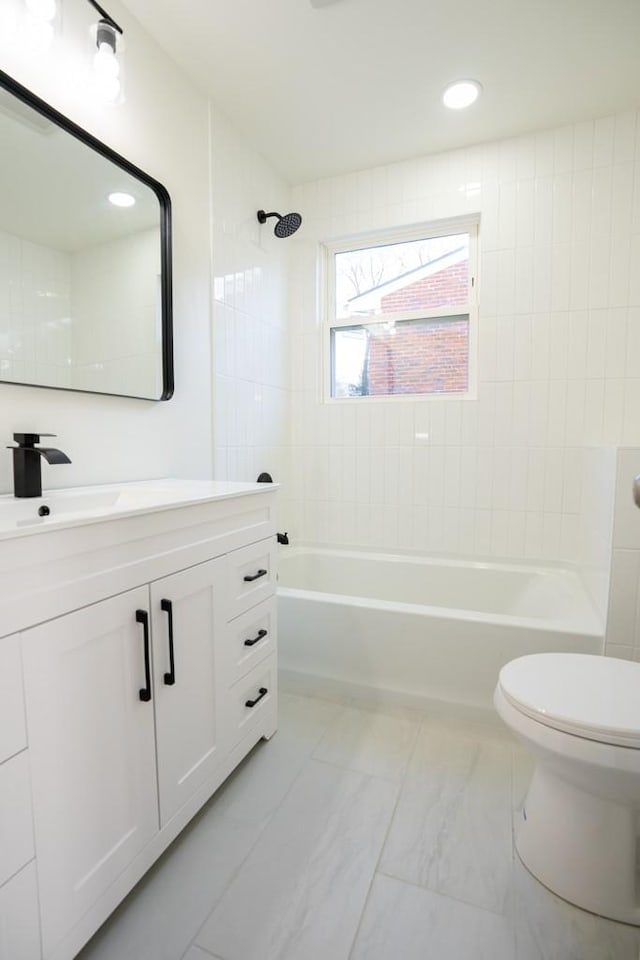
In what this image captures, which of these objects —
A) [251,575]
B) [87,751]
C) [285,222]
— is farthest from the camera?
[285,222]

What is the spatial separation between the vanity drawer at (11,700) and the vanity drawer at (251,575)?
607 mm

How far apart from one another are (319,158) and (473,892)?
2962 millimetres

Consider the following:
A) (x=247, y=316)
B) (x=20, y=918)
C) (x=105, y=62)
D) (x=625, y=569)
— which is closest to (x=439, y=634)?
(x=625, y=569)

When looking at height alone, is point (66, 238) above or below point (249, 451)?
above

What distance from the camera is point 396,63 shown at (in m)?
1.73

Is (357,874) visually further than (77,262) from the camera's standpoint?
No

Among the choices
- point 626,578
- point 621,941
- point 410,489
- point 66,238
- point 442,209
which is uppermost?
point 442,209

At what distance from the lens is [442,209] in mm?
2322

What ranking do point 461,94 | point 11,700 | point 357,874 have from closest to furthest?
point 11,700, point 357,874, point 461,94

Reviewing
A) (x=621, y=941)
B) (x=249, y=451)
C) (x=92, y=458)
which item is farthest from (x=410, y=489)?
(x=621, y=941)

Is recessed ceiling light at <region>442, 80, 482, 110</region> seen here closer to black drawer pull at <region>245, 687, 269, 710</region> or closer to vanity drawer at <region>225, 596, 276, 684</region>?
vanity drawer at <region>225, 596, 276, 684</region>

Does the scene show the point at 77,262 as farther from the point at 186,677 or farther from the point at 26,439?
the point at 186,677

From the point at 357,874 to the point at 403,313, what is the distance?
240 centimetres

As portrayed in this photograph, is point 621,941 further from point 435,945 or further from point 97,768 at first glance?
point 97,768
